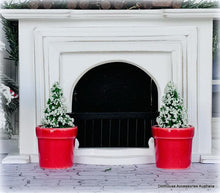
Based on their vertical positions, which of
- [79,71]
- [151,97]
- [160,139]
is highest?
[79,71]

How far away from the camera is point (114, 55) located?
3742mm

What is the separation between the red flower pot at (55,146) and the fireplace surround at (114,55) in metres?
0.31

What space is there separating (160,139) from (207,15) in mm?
1139

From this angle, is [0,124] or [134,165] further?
[0,124]

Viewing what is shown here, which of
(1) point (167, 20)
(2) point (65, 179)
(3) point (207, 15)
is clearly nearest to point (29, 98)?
(2) point (65, 179)

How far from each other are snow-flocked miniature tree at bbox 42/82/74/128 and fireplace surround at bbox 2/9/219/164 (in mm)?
294

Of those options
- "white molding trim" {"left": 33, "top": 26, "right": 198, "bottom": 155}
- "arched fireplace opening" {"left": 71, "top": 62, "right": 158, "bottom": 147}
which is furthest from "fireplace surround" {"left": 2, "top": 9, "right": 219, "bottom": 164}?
"arched fireplace opening" {"left": 71, "top": 62, "right": 158, "bottom": 147}

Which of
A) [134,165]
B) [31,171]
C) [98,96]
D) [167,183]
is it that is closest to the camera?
[167,183]

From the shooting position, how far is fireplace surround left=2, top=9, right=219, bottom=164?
371 cm

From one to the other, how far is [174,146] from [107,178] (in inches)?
25.2

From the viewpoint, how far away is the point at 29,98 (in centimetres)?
373

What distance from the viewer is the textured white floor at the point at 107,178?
277 cm

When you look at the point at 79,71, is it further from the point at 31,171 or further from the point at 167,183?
the point at 167,183

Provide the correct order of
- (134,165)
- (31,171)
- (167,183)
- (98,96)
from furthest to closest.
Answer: (98,96)
(134,165)
(31,171)
(167,183)
